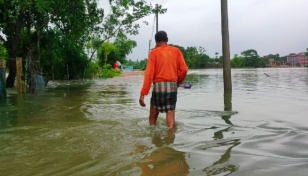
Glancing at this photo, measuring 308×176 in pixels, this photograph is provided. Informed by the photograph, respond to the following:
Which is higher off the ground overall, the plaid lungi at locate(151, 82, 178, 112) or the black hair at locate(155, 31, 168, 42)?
the black hair at locate(155, 31, 168, 42)

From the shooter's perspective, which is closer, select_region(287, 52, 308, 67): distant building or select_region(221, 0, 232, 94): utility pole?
select_region(221, 0, 232, 94): utility pole

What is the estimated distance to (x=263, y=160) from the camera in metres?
3.76

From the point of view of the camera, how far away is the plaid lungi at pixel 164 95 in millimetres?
5625

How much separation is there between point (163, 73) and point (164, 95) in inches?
14.1

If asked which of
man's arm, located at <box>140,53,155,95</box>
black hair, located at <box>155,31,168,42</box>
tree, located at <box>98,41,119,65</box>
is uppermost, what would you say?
tree, located at <box>98,41,119,65</box>

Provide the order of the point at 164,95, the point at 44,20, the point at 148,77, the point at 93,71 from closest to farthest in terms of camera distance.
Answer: the point at 148,77, the point at 164,95, the point at 44,20, the point at 93,71

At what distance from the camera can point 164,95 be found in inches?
222

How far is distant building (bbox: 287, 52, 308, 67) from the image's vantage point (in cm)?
11970

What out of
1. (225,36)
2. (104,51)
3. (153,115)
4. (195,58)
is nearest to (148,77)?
(153,115)

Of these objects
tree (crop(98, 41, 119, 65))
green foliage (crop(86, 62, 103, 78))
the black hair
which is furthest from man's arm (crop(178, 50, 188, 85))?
tree (crop(98, 41, 119, 65))

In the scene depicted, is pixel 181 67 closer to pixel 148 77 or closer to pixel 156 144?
pixel 148 77

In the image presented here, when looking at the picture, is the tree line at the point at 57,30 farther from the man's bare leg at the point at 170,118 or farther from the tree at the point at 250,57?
the tree at the point at 250,57

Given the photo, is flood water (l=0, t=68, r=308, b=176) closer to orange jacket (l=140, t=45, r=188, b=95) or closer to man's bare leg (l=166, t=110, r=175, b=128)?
man's bare leg (l=166, t=110, r=175, b=128)

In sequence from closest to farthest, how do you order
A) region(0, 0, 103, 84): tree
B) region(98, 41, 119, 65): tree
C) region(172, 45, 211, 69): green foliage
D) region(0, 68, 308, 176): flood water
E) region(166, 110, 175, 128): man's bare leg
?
region(0, 68, 308, 176): flood water → region(166, 110, 175, 128): man's bare leg → region(0, 0, 103, 84): tree → region(98, 41, 119, 65): tree → region(172, 45, 211, 69): green foliage
